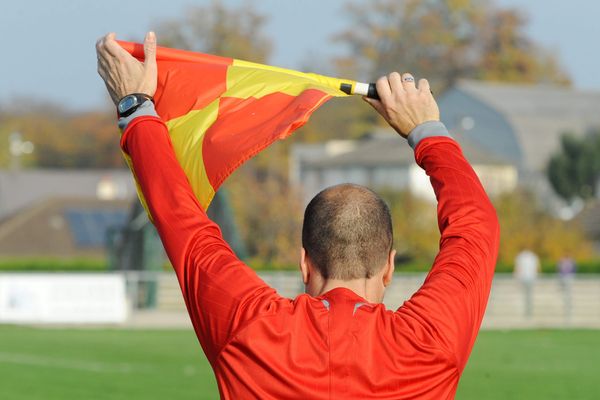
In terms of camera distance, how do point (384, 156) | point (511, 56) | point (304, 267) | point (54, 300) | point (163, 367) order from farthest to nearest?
point (511, 56)
point (384, 156)
point (54, 300)
point (163, 367)
point (304, 267)

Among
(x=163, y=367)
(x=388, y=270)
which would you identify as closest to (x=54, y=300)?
(x=163, y=367)

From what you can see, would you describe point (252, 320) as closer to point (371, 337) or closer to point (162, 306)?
point (371, 337)

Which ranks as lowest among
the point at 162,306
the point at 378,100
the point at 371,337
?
the point at 162,306

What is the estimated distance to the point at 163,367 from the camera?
60.4 feet

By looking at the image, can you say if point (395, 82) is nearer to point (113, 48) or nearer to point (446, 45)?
point (113, 48)

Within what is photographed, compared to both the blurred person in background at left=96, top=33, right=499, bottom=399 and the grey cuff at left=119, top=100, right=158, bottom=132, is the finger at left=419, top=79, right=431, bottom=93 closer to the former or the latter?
the blurred person in background at left=96, top=33, right=499, bottom=399

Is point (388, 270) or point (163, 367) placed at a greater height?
point (388, 270)

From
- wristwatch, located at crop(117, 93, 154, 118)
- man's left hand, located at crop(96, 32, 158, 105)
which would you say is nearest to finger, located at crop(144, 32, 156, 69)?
man's left hand, located at crop(96, 32, 158, 105)

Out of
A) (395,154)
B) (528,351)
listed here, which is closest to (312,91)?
(528,351)

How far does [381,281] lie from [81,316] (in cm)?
2821

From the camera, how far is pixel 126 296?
112 feet

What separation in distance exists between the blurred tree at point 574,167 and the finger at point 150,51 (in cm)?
7025

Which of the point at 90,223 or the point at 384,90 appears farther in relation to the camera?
the point at 90,223

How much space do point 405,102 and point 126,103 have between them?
2.43ft
